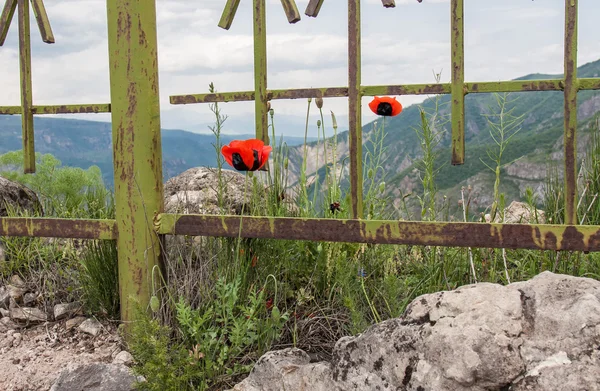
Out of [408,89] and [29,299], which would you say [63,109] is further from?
[408,89]

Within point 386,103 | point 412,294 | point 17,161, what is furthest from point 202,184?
point 17,161

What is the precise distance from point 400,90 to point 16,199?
10.5 ft

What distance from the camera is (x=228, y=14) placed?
2.63 m

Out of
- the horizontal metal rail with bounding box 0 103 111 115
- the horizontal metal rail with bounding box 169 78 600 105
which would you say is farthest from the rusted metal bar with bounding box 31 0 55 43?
the horizontal metal rail with bounding box 169 78 600 105

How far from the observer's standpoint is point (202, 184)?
3.94 meters

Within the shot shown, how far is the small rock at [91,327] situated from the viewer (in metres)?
2.98

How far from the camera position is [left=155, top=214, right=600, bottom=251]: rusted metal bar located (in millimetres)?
2283

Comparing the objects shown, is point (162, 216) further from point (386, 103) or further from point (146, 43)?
point (386, 103)

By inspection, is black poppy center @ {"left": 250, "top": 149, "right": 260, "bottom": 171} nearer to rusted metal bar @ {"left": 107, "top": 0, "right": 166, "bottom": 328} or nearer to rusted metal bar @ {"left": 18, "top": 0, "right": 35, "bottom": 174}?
rusted metal bar @ {"left": 107, "top": 0, "right": 166, "bottom": 328}

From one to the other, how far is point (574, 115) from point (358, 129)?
82cm

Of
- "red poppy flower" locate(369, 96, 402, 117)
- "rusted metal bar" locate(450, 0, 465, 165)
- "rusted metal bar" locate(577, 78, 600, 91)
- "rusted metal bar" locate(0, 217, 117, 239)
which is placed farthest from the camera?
"red poppy flower" locate(369, 96, 402, 117)

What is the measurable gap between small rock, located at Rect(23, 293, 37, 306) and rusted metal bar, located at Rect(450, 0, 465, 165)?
2513 millimetres

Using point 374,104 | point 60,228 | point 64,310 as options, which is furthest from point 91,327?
point 374,104

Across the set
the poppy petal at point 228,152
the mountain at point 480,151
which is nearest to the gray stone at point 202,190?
the mountain at point 480,151
